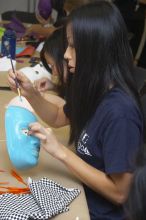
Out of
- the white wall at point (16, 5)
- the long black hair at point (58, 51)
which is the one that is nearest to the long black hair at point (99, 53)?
the long black hair at point (58, 51)

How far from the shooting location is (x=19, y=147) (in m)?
1.16

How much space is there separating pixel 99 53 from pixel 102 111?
0.57ft

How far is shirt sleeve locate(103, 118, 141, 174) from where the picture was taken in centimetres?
114

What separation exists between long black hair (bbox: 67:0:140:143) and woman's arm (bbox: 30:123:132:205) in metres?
0.17

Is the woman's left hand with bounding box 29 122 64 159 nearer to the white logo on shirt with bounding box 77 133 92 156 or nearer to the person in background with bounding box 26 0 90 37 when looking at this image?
the white logo on shirt with bounding box 77 133 92 156

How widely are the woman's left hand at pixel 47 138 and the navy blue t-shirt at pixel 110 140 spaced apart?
11 cm

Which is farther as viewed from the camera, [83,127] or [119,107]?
[83,127]

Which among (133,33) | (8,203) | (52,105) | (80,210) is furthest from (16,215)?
(133,33)

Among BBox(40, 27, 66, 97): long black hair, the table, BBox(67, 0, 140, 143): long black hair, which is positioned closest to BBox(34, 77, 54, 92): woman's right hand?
BBox(40, 27, 66, 97): long black hair

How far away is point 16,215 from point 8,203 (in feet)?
0.24

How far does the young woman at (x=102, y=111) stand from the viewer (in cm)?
116

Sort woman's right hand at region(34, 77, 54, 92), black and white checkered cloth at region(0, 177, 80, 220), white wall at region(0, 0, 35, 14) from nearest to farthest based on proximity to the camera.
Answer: black and white checkered cloth at region(0, 177, 80, 220) → woman's right hand at region(34, 77, 54, 92) → white wall at region(0, 0, 35, 14)

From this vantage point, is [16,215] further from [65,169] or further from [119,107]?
[119,107]

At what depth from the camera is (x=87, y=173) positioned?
1185 millimetres
